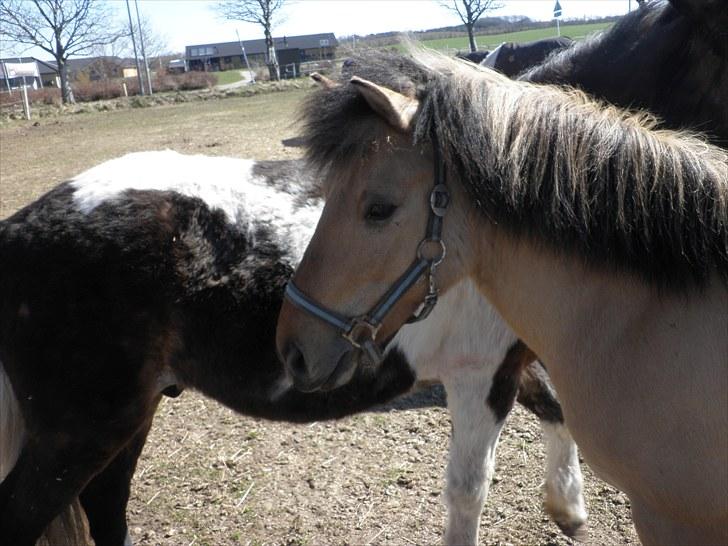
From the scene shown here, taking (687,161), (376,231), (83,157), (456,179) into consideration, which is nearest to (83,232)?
(376,231)

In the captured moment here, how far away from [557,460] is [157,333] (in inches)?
77.9

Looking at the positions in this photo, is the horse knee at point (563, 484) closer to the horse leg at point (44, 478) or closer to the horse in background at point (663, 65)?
the horse in background at point (663, 65)

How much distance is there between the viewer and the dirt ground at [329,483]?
3.21 metres

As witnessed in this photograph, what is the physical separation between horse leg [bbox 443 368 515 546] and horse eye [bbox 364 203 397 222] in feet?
3.88

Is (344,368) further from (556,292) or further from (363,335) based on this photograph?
(556,292)

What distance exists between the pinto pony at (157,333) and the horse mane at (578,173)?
0.97 metres

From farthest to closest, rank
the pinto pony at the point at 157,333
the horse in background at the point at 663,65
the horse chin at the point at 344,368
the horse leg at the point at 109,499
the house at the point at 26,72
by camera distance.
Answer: the house at the point at 26,72 < the horse leg at the point at 109,499 < the pinto pony at the point at 157,333 < the horse in background at the point at 663,65 < the horse chin at the point at 344,368

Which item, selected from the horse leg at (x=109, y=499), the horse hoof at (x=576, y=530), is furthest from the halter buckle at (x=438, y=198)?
the horse hoof at (x=576, y=530)

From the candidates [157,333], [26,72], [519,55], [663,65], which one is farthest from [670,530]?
[26,72]

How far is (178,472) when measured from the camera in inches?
147

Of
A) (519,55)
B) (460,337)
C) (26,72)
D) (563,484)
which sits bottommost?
(563,484)

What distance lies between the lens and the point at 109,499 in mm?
2949

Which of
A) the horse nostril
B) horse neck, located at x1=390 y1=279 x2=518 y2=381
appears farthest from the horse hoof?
the horse nostril

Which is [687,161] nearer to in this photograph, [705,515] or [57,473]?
[705,515]
